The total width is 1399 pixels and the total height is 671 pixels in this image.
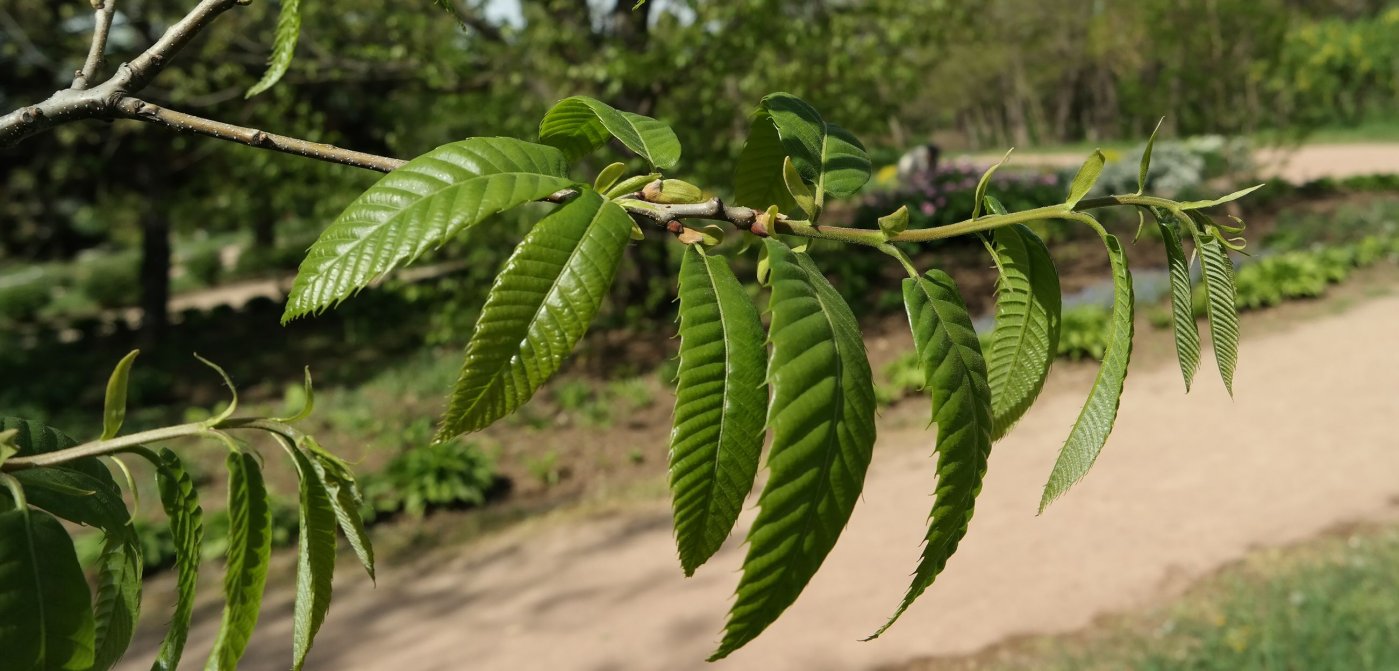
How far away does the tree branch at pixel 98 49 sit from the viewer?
85cm

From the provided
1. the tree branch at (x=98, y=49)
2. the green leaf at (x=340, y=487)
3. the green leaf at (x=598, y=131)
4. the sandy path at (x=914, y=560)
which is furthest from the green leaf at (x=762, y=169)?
the sandy path at (x=914, y=560)

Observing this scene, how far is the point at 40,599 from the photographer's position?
594 millimetres

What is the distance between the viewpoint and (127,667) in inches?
204

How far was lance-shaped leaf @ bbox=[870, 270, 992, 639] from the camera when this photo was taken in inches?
23.9

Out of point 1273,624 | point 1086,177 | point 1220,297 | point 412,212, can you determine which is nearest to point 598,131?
point 412,212

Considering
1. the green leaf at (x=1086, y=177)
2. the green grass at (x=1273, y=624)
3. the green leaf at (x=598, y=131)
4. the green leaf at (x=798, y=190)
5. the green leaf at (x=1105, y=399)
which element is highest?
the green leaf at (x=598, y=131)

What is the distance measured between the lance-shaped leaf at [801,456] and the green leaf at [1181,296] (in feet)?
0.92

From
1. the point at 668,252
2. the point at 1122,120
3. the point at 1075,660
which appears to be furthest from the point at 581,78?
the point at 1122,120

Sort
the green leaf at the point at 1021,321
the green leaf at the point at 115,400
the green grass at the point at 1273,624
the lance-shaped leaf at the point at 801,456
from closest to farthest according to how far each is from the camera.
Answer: the lance-shaped leaf at the point at 801,456 → the green leaf at the point at 115,400 → the green leaf at the point at 1021,321 → the green grass at the point at 1273,624

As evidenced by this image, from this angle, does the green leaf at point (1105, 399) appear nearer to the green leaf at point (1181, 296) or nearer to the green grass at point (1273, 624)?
the green leaf at point (1181, 296)

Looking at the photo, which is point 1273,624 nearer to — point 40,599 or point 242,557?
point 242,557

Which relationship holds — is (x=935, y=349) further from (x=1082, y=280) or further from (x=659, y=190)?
(x=1082, y=280)

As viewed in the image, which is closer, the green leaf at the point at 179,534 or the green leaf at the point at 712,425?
the green leaf at the point at 712,425

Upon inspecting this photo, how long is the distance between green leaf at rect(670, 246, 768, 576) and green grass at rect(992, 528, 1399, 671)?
3805 millimetres
